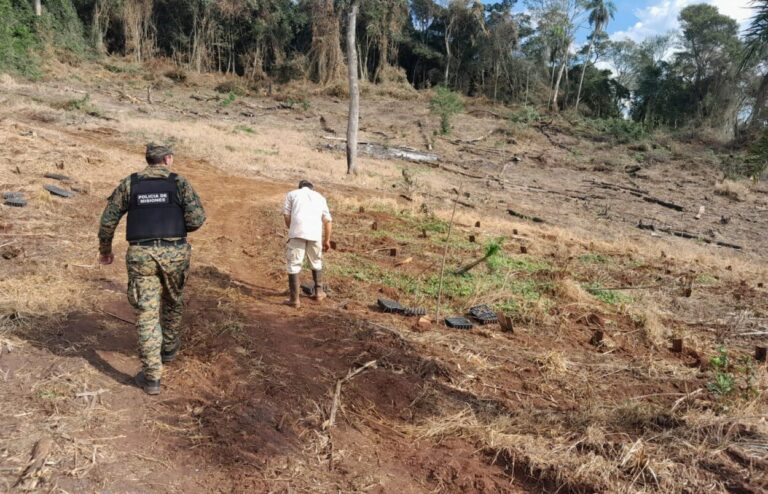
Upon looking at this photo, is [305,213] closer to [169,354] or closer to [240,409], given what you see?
[169,354]

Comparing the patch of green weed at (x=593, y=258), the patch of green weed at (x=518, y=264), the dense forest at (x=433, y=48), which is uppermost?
the dense forest at (x=433, y=48)

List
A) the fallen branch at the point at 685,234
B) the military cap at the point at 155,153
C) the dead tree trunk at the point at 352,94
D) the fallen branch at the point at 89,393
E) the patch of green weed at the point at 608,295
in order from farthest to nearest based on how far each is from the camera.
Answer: the dead tree trunk at the point at 352,94 < the fallen branch at the point at 685,234 < the patch of green weed at the point at 608,295 < the military cap at the point at 155,153 < the fallen branch at the point at 89,393

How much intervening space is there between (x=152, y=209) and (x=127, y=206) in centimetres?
19

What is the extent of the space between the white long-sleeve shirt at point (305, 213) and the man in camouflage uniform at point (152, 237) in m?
1.83

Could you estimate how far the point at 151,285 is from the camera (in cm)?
357

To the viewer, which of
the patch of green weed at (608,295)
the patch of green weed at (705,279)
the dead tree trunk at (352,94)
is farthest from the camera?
the dead tree trunk at (352,94)

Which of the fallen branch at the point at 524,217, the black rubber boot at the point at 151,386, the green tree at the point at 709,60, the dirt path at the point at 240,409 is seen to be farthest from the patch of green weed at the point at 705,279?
the green tree at the point at 709,60

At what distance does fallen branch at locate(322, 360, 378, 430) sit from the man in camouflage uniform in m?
1.21

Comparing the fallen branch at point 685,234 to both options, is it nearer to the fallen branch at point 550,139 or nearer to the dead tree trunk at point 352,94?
the dead tree trunk at point 352,94

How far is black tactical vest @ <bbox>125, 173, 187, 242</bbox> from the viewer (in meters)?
3.52

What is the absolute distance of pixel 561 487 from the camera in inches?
115

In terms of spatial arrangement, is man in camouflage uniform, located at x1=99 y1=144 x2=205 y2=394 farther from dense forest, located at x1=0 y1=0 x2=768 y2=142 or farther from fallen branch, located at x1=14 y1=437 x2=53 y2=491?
dense forest, located at x1=0 y1=0 x2=768 y2=142

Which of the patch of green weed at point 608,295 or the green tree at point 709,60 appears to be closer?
the patch of green weed at point 608,295

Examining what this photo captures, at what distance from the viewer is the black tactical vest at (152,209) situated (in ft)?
11.6
